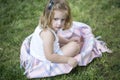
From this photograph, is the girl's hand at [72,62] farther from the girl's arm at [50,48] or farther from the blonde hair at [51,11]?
the blonde hair at [51,11]

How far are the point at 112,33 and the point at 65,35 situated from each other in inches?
23.6

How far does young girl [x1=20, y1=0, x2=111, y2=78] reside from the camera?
3.23 metres

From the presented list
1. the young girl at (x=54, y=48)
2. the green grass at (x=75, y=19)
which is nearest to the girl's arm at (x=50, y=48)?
the young girl at (x=54, y=48)

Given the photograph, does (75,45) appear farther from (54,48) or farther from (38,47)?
(38,47)

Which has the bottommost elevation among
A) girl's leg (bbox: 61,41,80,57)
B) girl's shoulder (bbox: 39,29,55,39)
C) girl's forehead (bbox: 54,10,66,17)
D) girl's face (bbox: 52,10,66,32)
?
girl's leg (bbox: 61,41,80,57)

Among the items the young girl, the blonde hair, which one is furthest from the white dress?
the blonde hair

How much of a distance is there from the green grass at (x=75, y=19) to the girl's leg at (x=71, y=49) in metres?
0.17

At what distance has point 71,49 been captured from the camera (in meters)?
3.43

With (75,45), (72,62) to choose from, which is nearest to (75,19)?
(75,45)

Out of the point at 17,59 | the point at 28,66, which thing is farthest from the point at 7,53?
the point at 28,66

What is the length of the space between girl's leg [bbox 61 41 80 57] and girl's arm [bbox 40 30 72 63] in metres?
0.09

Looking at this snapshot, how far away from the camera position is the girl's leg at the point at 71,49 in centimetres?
341

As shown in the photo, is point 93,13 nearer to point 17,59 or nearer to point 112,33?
point 112,33

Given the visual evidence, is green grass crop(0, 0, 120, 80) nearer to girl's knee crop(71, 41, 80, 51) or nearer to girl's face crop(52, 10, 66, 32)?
girl's knee crop(71, 41, 80, 51)
